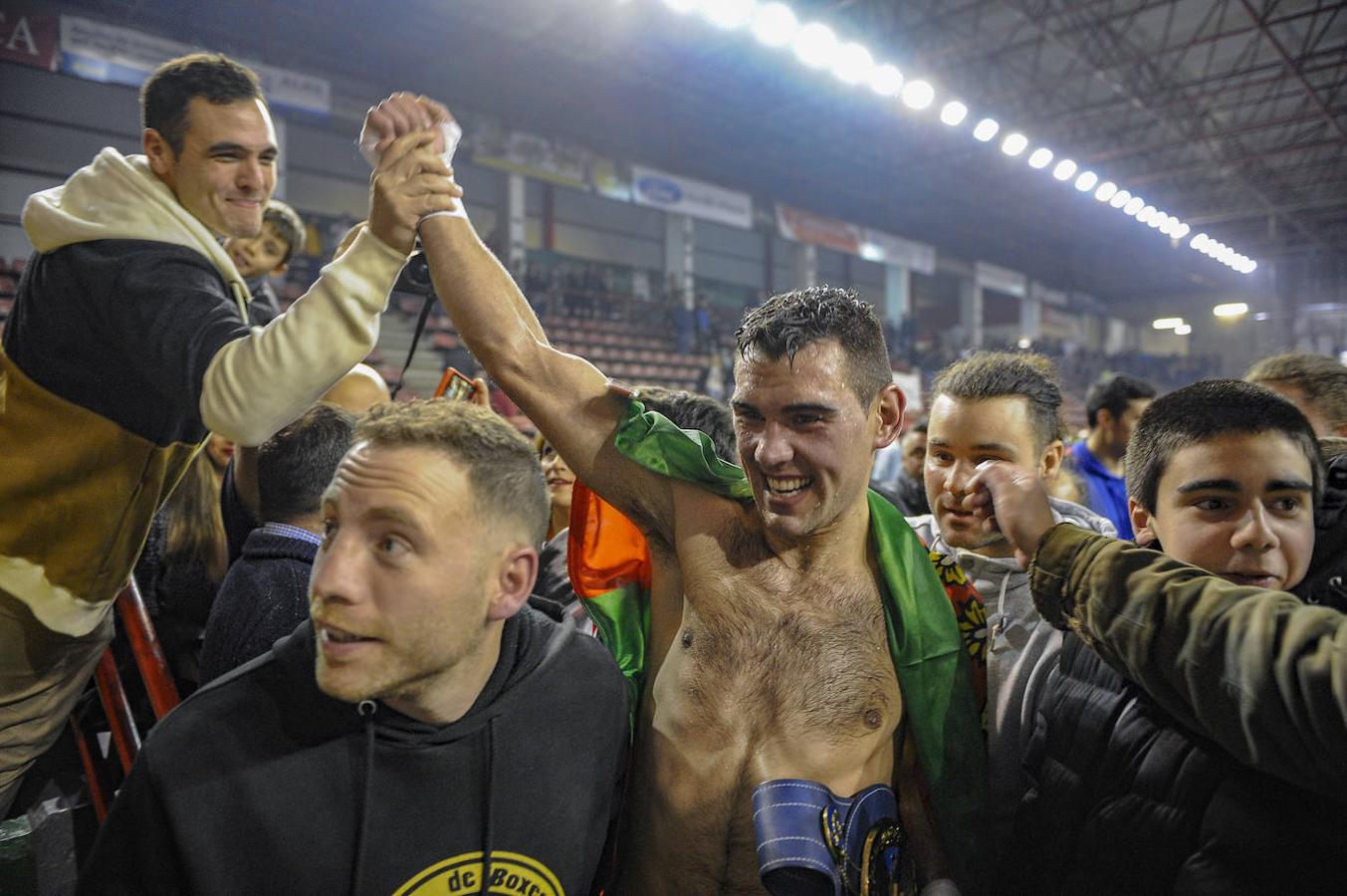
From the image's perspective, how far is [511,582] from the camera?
143 cm

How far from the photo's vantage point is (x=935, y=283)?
23219mm

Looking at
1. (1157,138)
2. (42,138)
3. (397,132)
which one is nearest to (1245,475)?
(397,132)

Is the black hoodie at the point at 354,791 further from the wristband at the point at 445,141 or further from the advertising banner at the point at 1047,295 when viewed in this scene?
the advertising banner at the point at 1047,295

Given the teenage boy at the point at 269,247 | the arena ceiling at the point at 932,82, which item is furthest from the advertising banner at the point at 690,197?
the teenage boy at the point at 269,247

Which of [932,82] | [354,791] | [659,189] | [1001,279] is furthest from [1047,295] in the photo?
[354,791]

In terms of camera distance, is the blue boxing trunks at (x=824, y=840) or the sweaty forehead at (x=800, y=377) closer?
the blue boxing trunks at (x=824, y=840)

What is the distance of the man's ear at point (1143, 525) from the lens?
1561 millimetres

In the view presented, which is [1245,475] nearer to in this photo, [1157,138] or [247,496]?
[247,496]

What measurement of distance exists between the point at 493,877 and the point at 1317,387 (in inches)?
112

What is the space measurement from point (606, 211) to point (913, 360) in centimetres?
781

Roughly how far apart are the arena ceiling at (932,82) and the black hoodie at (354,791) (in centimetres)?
1110

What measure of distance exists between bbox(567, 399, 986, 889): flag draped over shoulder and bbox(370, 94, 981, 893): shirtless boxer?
0.4 inches

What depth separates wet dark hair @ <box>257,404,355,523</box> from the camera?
1.93 m

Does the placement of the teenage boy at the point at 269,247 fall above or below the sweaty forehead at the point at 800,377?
above
